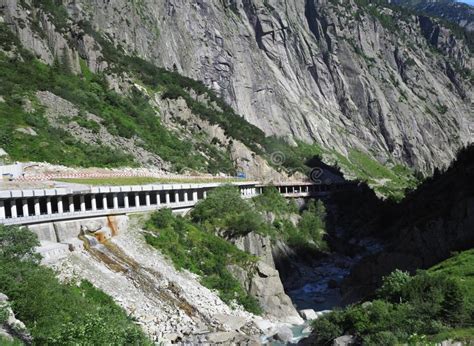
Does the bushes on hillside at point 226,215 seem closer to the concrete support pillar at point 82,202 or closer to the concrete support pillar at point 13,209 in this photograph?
the concrete support pillar at point 82,202

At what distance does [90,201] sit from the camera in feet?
144

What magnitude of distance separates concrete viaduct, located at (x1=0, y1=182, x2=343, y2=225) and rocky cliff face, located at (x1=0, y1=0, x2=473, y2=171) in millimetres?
47362

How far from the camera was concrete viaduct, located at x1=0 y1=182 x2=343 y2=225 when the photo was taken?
120 ft

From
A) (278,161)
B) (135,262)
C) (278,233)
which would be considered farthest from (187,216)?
(278,161)

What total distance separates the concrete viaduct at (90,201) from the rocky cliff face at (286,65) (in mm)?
47362

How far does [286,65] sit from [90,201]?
13973 cm

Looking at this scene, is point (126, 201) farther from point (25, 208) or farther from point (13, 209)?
point (13, 209)

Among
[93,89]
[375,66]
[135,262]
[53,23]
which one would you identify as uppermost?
[375,66]

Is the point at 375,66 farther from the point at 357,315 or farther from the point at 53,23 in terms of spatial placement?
the point at 357,315

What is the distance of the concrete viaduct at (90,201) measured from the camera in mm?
36469

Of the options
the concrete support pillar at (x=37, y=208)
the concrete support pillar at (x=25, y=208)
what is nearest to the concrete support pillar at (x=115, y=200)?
the concrete support pillar at (x=37, y=208)

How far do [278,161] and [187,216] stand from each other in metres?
63.3

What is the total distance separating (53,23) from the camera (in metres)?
88.5

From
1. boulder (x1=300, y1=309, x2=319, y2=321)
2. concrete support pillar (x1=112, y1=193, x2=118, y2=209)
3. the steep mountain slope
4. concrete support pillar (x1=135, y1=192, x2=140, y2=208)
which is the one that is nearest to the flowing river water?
boulder (x1=300, y1=309, x2=319, y2=321)
